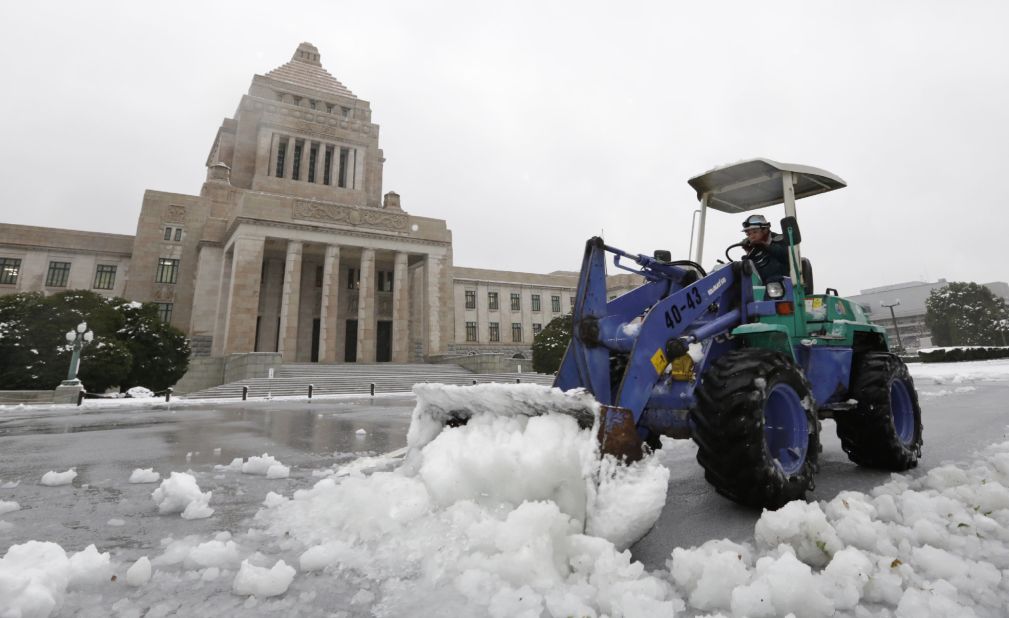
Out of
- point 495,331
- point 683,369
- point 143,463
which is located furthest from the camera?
point 495,331

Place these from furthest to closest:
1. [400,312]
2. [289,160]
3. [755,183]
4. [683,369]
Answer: [289,160] < [400,312] < [755,183] < [683,369]

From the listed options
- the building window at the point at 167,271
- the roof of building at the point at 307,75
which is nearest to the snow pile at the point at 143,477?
the building window at the point at 167,271

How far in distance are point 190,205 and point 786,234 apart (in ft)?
156

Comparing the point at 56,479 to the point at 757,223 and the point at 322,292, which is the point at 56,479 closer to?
the point at 757,223

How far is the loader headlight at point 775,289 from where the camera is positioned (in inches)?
155

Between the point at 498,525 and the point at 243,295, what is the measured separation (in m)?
35.1

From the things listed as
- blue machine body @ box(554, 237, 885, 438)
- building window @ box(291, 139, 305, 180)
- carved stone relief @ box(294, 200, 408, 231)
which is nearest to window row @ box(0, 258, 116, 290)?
building window @ box(291, 139, 305, 180)

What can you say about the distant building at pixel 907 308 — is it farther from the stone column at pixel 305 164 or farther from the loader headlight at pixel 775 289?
the loader headlight at pixel 775 289

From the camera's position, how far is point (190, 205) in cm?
4028

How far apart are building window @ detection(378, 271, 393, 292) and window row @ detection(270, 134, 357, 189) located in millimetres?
9044

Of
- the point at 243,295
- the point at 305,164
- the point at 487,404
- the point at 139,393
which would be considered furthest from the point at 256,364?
the point at 487,404

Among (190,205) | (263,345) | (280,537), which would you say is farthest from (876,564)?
(190,205)

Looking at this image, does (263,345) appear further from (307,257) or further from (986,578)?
(986,578)

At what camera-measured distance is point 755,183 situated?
4980 millimetres
